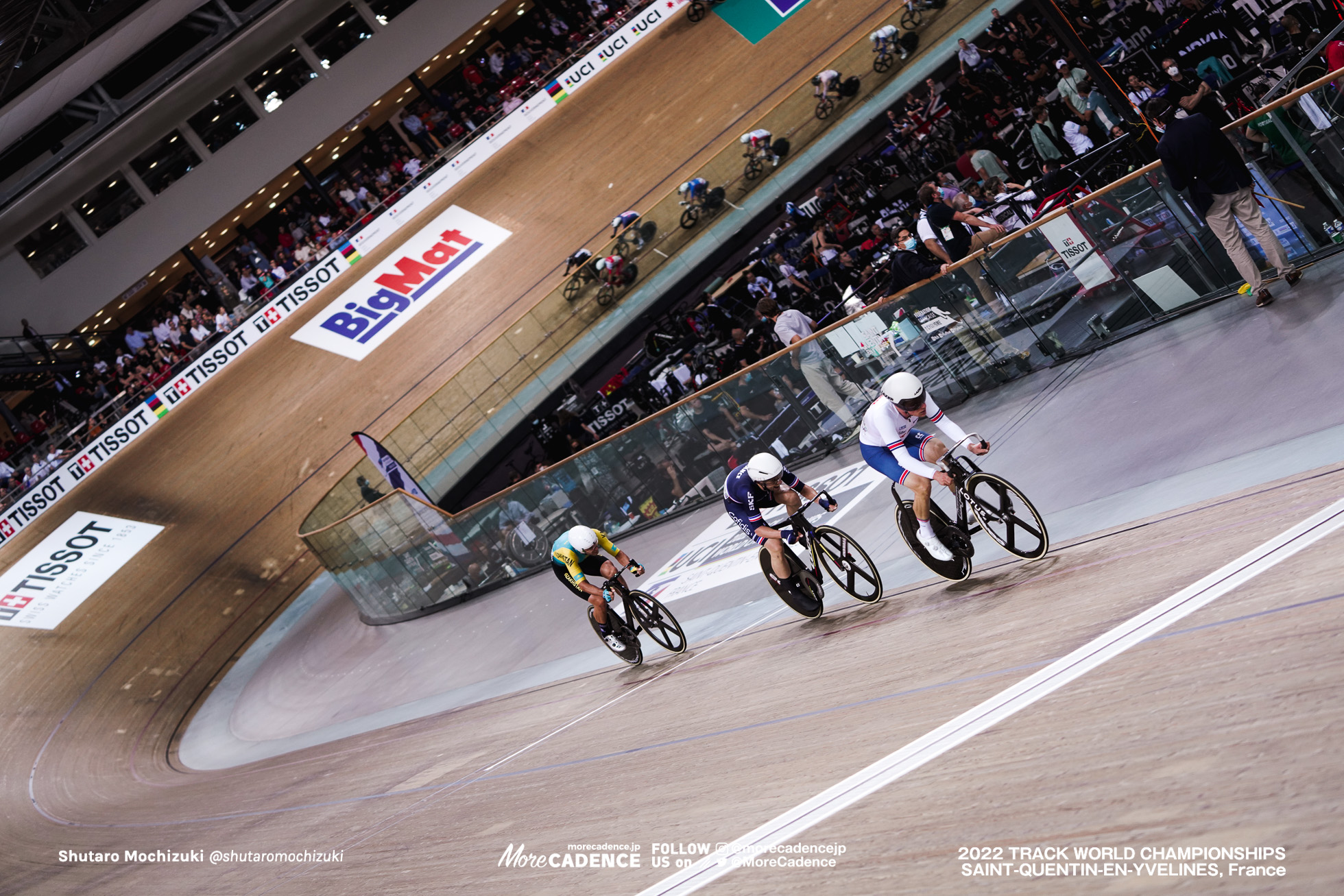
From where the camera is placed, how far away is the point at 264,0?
21703mm

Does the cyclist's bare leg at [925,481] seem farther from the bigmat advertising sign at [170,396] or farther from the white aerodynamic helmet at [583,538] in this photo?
the bigmat advertising sign at [170,396]

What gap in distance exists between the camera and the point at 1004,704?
3.60 meters

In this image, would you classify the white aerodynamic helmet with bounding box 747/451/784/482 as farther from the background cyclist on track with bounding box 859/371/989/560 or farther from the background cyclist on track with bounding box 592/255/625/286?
the background cyclist on track with bounding box 592/255/625/286

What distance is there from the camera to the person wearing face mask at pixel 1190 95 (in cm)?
789

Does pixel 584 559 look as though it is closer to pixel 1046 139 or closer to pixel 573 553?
pixel 573 553

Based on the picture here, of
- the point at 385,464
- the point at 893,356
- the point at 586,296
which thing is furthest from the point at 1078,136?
the point at 385,464

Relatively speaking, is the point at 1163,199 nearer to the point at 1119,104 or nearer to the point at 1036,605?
the point at 1119,104

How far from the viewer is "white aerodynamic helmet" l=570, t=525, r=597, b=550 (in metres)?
7.71

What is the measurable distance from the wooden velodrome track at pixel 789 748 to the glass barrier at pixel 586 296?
4.39m

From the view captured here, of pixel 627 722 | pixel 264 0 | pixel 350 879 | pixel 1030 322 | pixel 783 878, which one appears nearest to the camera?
pixel 783 878

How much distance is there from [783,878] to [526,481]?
958 centimetres

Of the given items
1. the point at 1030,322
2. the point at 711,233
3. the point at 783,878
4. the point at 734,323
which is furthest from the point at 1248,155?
the point at 711,233

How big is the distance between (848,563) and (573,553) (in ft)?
7.33

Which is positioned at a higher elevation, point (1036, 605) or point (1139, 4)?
point (1139, 4)
